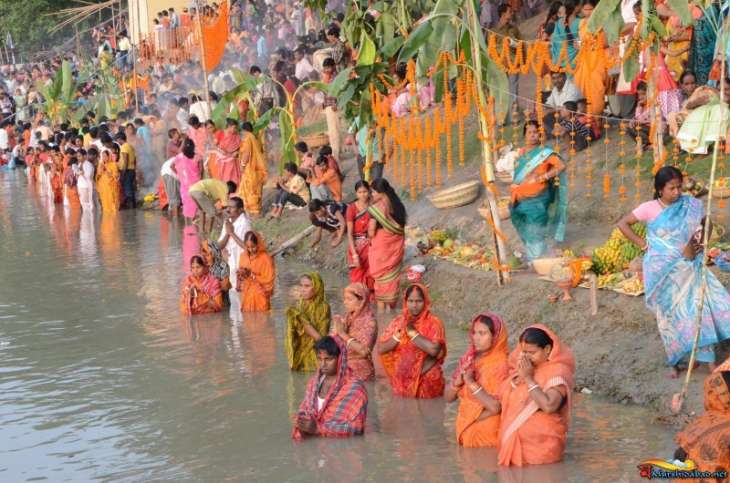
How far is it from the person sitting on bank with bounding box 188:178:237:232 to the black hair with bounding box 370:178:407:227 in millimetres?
5081

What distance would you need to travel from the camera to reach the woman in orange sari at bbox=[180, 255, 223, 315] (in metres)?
12.6

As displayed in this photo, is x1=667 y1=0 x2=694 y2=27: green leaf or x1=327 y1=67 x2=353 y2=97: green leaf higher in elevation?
x1=667 y1=0 x2=694 y2=27: green leaf

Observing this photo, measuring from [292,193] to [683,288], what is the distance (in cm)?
946

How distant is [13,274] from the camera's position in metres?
15.9

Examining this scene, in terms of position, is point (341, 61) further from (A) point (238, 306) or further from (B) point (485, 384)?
(B) point (485, 384)

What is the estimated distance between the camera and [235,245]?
43.9 ft

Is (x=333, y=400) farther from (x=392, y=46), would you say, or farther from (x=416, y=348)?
(x=392, y=46)

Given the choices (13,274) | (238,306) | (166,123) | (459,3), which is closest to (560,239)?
(459,3)

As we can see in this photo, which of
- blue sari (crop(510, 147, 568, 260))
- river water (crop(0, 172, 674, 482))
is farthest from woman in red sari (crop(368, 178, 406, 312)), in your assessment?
blue sari (crop(510, 147, 568, 260))

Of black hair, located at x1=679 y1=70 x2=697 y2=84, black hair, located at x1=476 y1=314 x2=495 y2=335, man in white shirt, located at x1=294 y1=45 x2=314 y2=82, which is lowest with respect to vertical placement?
black hair, located at x1=476 y1=314 x2=495 y2=335

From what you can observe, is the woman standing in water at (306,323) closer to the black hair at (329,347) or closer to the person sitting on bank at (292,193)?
the black hair at (329,347)

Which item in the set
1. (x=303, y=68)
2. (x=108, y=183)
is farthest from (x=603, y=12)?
(x=108, y=183)

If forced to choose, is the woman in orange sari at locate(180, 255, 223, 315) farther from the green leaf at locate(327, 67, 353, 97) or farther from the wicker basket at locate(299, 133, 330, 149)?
the wicker basket at locate(299, 133, 330, 149)

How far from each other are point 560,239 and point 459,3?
259 centimetres
